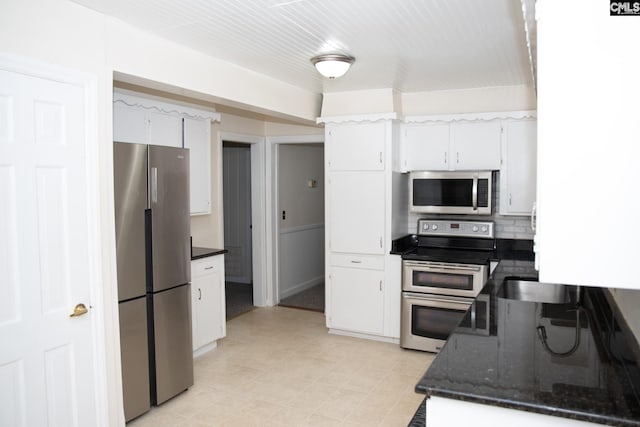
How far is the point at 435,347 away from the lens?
4.31 metres

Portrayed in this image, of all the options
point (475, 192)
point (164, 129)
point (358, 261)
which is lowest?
point (358, 261)

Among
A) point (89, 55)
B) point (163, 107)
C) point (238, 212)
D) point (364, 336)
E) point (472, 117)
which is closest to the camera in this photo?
point (89, 55)

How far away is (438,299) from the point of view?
4.30m

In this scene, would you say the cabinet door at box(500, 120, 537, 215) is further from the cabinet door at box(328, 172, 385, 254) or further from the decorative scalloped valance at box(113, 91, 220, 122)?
the decorative scalloped valance at box(113, 91, 220, 122)

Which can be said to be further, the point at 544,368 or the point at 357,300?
the point at 357,300

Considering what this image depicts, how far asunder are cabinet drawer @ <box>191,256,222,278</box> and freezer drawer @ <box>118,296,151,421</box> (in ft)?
3.26

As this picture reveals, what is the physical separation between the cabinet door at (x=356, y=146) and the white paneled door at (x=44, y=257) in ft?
8.59

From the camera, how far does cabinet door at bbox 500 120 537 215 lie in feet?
14.1

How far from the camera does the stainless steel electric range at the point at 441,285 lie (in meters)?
4.21

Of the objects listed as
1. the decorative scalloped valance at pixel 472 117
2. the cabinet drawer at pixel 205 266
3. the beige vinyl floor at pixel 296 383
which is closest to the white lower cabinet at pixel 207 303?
the cabinet drawer at pixel 205 266

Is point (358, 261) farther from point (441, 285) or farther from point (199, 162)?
point (199, 162)

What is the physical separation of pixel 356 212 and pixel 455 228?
98cm

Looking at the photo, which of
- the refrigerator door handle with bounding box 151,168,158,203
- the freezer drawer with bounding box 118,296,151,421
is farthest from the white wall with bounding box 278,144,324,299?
the freezer drawer with bounding box 118,296,151,421

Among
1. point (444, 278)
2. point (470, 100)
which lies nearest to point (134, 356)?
point (444, 278)
